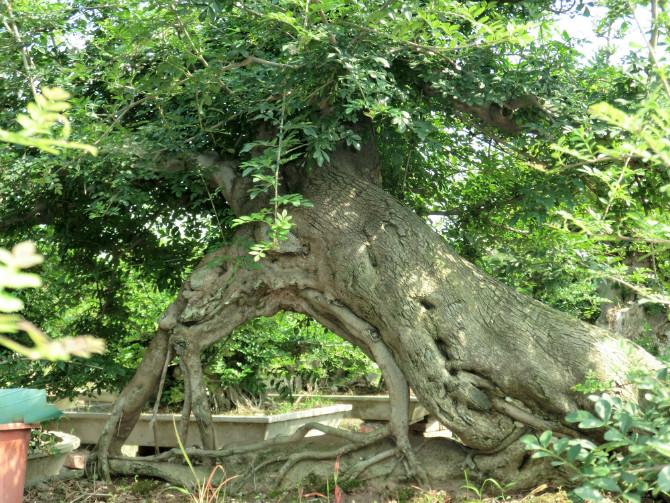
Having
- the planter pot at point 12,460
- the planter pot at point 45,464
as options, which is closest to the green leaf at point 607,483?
the planter pot at point 12,460

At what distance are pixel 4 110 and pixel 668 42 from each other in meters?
5.21

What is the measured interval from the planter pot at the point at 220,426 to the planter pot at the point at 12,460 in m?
2.89

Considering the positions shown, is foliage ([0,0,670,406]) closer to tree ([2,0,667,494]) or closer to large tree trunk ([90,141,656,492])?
tree ([2,0,667,494])

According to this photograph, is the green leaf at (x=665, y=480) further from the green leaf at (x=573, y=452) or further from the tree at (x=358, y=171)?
the tree at (x=358, y=171)

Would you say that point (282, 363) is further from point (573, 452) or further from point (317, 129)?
point (573, 452)

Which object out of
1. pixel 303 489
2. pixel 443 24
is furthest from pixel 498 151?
pixel 303 489

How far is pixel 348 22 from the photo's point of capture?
4.86 metres

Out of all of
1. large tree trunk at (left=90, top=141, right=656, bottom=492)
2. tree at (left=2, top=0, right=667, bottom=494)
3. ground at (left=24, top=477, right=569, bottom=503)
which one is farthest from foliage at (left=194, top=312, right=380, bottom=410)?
ground at (left=24, top=477, right=569, bottom=503)

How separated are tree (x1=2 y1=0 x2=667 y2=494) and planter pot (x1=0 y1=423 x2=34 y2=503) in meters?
1.38

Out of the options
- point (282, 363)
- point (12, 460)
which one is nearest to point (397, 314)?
point (12, 460)

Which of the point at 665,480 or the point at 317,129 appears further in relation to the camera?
the point at 317,129

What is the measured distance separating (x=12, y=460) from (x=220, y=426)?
3633mm

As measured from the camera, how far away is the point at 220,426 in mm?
8656

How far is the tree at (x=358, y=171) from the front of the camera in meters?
5.13
